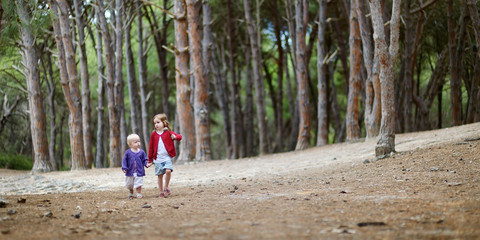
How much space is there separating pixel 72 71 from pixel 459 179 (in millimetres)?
13643

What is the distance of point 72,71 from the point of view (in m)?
16.9

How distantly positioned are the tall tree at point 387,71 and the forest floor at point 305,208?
363 mm

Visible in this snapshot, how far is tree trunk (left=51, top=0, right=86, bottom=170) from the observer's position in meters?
16.6

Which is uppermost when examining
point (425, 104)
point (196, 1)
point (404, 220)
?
point (196, 1)

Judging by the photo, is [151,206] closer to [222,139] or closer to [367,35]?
[367,35]

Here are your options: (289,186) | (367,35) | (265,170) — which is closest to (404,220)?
(289,186)

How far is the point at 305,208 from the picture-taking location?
526 cm

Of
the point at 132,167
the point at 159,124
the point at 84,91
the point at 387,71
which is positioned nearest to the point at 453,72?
the point at 387,71

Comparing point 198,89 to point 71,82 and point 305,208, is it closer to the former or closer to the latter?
point 71,82

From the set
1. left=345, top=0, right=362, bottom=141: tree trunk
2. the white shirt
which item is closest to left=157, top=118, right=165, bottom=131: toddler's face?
the white shirt

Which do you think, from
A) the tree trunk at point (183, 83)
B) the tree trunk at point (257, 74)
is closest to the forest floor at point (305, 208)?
the tree trunk at point (183, 83)

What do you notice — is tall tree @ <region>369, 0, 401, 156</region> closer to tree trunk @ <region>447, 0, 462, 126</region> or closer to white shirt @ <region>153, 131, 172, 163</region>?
white shirt @ <region>153, 131, 172, 163</region>

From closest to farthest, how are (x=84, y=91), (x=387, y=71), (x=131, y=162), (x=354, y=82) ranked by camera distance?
(x=131, y=162)
(x=387, y=71)
(x=354, y=82)
(x=84, y=91)

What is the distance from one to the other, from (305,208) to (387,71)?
5.51m
